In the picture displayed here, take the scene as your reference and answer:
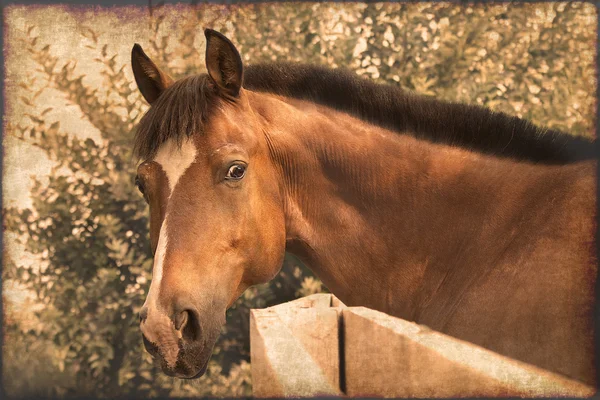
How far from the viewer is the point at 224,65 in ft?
9.33

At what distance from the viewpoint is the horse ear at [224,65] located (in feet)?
9.09

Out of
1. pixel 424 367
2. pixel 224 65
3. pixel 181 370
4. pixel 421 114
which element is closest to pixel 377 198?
pixel 421 114

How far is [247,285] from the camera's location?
2.93m

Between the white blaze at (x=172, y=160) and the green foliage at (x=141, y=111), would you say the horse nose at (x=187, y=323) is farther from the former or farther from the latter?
the green foliage at (x=141, y=111)

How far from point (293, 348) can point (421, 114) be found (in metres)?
2.45

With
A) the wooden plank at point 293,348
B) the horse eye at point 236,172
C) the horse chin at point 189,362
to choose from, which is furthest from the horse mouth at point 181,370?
the wooden plank at point 293,348

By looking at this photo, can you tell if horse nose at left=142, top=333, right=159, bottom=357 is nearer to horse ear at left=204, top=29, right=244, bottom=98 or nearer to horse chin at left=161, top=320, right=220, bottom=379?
horse chin at left=161, top=320, right=220, bottom=379

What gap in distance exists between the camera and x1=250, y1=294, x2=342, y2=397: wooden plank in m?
4.73

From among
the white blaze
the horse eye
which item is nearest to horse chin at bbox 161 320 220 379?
the white blaze

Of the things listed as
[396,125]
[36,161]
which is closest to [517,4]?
[396,125]

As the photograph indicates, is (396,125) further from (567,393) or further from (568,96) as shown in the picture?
(568,96)

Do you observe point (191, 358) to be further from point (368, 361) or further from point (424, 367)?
point (368, 361)

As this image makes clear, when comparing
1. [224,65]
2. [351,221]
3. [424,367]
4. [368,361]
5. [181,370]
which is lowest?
[368,361]

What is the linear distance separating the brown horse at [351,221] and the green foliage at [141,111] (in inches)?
92.3
